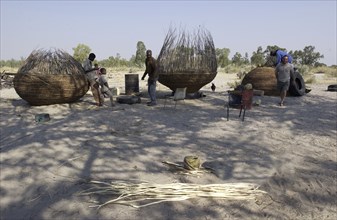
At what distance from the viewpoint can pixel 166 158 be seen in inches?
184

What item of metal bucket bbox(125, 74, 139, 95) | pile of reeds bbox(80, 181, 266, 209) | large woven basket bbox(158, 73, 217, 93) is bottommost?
pile of reeds bbox(80, 181, 266, 209)

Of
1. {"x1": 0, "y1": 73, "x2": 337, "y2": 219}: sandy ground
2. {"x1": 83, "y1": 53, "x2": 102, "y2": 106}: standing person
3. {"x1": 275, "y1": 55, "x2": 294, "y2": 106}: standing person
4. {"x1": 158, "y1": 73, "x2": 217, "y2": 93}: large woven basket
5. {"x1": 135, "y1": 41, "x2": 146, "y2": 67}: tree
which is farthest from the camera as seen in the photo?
{"x1": 135, "y1": 41, "x2": 146, "y2": 67}: tree

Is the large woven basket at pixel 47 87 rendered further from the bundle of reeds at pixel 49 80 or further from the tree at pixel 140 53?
the tree at pixel 140 53

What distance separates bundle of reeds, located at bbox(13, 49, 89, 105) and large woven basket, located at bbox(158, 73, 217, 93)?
2.28 m

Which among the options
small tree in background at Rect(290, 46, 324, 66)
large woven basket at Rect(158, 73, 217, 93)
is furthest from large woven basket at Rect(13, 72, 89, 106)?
small tree in background at Rect(290, 46, 324, 66)

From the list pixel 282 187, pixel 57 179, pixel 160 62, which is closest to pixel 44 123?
pixel 57 179

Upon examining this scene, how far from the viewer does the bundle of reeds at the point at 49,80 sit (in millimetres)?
8344

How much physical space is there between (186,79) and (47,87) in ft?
12.2

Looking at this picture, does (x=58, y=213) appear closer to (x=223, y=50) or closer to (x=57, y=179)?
(x=57, y=179)

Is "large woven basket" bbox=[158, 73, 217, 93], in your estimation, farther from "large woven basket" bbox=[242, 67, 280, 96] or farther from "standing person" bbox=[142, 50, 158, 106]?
"large woven basket" bbox=[242, 67, 280, 96]

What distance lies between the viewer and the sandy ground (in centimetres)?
343

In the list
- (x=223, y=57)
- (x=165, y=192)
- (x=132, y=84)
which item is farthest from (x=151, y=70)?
(x=223, y=57)

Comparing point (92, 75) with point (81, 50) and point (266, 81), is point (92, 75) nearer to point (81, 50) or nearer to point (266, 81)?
point (266, 81)

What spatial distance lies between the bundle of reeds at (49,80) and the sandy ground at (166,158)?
80 centimetres
